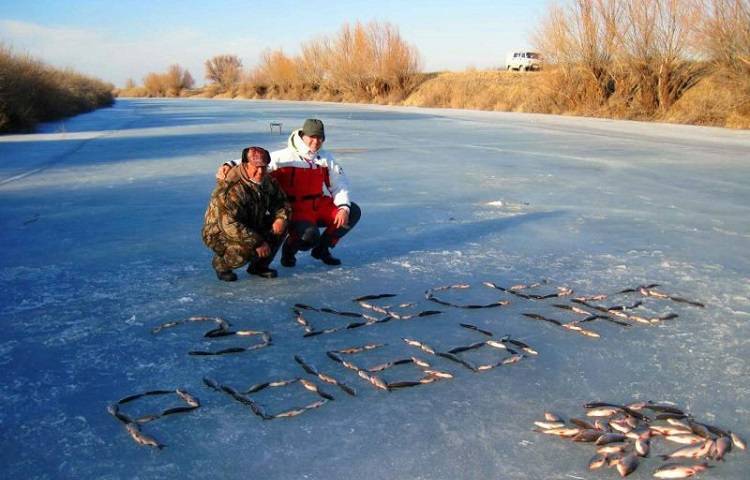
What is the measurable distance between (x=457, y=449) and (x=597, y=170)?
9.74m

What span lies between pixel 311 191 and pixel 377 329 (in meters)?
1.63

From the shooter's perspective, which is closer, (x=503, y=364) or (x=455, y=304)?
(x=503, y=364)

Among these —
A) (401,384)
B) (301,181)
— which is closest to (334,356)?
(401,384)

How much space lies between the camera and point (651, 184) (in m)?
9.79

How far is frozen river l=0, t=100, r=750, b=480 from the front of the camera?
2.58 meters

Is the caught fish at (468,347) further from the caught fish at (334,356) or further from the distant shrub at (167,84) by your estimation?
the distant shrub at (167,84)

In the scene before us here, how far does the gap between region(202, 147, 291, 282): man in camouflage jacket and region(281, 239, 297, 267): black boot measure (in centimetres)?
34

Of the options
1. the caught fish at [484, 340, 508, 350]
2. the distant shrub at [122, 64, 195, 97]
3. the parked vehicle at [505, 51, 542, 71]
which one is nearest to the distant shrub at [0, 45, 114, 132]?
the caught fish at [484, 340, 508, 350]

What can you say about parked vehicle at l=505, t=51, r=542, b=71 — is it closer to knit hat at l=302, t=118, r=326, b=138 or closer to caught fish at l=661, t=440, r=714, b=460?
knit hat at l=302, t=118, r=326, b=138

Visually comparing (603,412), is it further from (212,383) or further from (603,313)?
(212,383)

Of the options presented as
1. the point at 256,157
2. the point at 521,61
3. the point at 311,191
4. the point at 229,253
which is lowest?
the point at 229,253

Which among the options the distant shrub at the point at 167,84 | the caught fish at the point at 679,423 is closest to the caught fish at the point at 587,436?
the caught fish at the point at 679,423

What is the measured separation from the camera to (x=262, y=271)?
5082mm

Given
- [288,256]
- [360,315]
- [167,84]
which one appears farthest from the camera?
[167,84]
